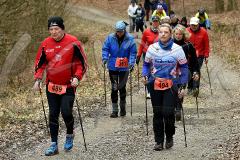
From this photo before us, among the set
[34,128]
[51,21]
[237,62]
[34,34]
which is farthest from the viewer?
[237,62]

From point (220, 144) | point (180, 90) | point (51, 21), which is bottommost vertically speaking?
point (220, 144)

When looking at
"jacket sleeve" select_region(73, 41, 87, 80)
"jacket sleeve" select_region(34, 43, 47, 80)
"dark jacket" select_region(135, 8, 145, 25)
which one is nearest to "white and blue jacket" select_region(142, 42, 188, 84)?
"jacket sleeve" select_region(73, 41, 87, 80)

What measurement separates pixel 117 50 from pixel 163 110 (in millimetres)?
3256

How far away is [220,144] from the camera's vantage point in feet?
29.6

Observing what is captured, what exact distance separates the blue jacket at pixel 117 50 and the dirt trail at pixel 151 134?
1296 mm

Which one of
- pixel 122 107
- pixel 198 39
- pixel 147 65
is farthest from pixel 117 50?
pixel 198 39

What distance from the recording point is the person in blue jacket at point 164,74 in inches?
329

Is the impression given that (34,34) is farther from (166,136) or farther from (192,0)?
(192,0)

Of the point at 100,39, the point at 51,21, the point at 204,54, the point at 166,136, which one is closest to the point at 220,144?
the point at 166,136

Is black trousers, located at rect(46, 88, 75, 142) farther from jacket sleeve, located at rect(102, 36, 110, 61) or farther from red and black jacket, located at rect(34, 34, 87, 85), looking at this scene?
jacket sleeve, located at rect(102, 36, 110, 61)

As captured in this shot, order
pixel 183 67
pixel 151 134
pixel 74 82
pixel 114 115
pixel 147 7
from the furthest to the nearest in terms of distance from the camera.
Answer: pixel 147 7 < pixel 114 115 < pixel 151 134 < pixel 183 67 < pixel 74 82

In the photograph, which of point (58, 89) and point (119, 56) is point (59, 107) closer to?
point (58, 89)

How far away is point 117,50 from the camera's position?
1139 cm

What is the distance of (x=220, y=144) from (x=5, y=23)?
9.66m
